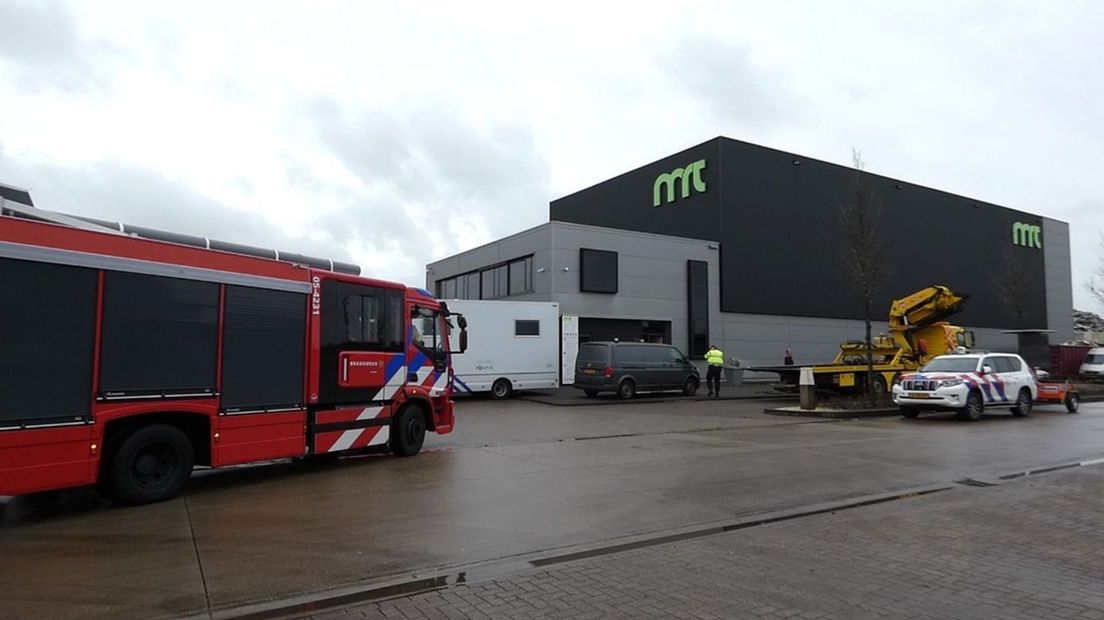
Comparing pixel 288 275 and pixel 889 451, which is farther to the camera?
pixel 889 451

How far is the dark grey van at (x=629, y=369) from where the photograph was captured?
24016mm

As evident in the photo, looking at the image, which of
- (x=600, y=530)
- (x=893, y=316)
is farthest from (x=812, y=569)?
(x=893, y=316)

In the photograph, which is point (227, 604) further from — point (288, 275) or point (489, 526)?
point (288, 275)

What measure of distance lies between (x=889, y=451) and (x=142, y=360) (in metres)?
11.1

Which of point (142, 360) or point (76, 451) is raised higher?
point (142, 360)

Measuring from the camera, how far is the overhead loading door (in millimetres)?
6578

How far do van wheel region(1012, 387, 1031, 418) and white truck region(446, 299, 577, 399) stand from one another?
14.0m

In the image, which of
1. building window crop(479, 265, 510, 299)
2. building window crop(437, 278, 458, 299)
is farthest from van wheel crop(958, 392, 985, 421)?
building window crop(437, 278, 458, 299)

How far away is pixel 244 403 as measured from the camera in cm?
863

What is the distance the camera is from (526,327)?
80.9 ft

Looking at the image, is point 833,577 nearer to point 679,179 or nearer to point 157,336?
point 157,336

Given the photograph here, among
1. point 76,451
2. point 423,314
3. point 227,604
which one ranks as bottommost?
point 227,604

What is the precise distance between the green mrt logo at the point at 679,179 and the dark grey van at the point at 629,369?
13494 millimetres

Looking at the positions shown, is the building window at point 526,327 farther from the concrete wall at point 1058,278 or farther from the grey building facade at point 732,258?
the concrete wall at point 1058,278
